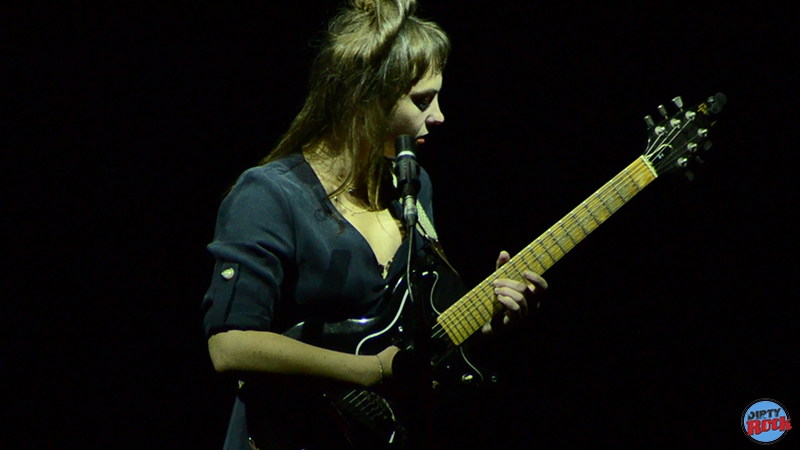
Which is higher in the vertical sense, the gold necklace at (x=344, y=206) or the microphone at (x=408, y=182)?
the gold necklace at (x=344, y=206)

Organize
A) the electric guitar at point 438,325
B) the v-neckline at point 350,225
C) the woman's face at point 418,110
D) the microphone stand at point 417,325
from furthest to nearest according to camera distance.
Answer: the woman's face at point 418,110
the v-neckline at point 350,225
the electric guitar at point 438,325
the microphone stand at point 417,325

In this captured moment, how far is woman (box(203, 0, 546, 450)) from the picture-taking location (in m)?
1.55

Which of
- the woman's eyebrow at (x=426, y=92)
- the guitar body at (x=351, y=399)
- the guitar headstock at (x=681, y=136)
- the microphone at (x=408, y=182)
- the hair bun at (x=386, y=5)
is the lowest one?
the guitar body at (x=351, y=399)

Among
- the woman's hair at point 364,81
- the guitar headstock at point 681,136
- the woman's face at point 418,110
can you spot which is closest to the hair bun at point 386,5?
the woman's hair at point 364,81

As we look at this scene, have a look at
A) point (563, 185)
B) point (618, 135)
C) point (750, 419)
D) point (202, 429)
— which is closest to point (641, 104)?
point (618, 135)

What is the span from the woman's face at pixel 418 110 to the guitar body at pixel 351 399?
394 millimetres

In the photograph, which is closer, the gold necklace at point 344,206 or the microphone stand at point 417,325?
the microphone stand at point 417,325

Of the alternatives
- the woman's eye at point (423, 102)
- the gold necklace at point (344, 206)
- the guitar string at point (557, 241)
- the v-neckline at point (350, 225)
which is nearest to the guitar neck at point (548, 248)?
the guitar string at point (557, 241)

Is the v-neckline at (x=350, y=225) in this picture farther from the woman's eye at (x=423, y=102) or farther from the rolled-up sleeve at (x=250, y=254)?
the woman's eye at (x=423, y=102)

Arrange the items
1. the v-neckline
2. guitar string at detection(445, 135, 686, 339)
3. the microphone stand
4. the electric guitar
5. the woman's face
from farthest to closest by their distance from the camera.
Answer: guitar string at detection(445, 135, 686, 339) < the woman's face < the v-neckline < the electric guitar < the microphone stand

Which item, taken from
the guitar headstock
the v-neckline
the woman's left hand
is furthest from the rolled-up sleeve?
the guitar headstock

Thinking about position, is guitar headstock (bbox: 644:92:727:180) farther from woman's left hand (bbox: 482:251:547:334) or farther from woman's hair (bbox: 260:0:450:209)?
woman's hair (bbox: 260:0:450:209)

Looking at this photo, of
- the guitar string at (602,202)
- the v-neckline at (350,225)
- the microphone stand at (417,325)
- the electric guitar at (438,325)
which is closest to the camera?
Result: the microphone stand at (417,325)

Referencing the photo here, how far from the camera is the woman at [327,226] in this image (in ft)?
5.08
